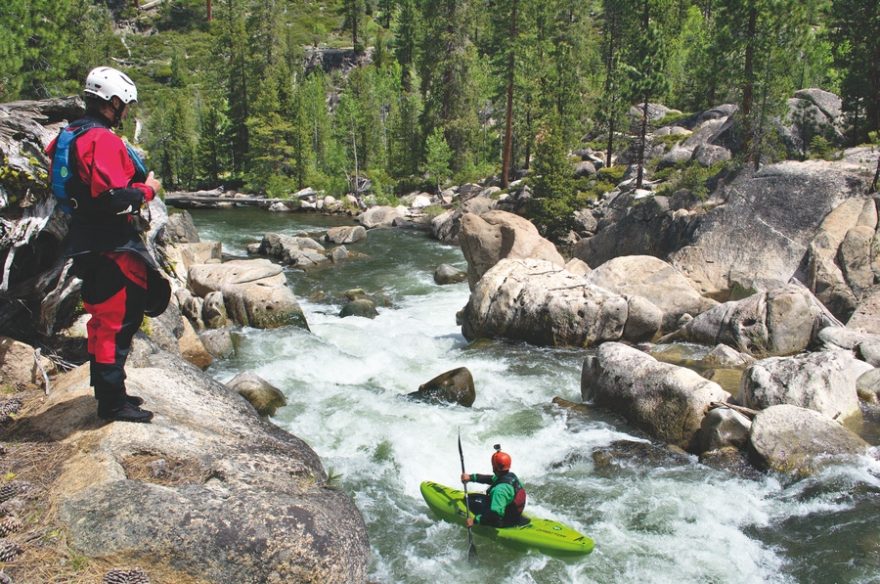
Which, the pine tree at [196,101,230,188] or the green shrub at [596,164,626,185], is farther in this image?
the pine tree at [196,101,230,188]

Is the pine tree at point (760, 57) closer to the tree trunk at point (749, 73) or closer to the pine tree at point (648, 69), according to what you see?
the tree trunk at point (749, 73)

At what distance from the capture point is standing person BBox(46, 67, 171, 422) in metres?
4.70

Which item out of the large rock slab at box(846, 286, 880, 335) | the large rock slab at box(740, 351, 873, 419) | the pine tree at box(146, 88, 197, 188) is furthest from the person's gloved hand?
the pine tree at box(146, 88, 197, 188)

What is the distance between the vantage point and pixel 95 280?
500 centimetres

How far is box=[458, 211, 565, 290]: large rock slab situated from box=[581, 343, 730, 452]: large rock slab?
24.1ft

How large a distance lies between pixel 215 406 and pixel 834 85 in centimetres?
4128

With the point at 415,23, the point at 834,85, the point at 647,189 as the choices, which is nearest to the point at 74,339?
the point at 647,189

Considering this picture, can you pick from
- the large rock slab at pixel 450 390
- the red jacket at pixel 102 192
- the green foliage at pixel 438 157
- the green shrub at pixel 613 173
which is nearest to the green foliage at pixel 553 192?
the green shrub at pixel 613 173

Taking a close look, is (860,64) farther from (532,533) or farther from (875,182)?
(532,533)

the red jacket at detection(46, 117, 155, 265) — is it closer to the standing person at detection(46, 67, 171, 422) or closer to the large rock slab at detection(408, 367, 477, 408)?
the standing person at detection(46, 67, 171, 422)

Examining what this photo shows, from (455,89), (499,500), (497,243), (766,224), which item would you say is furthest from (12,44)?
(455,89)

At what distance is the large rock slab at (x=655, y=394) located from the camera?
9617mm

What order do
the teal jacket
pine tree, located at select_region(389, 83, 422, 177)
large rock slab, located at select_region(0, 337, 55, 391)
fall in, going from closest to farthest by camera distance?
large rock slab, located at select_region(0, 337, 55, 391) → the teal jacket → pine tree, located at select_region(389, 83, 422, 177)

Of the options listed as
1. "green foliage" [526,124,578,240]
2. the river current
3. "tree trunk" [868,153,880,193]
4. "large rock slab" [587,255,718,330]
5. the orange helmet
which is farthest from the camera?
"green foliage" [526,124,578,240]
